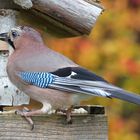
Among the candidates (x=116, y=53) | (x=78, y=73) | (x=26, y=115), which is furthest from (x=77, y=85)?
(x=116, y=53)

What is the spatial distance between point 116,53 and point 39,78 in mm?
2151

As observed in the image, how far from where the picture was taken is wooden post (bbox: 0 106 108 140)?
468cm

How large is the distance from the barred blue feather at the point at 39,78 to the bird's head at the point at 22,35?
0.25 meters

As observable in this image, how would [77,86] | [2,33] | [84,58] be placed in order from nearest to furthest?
1. [77,86]
2. [2,33]
3. [84,58]

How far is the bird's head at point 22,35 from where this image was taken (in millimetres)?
5004

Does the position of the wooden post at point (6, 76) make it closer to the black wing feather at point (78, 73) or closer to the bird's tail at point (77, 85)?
the bird's tail at point (77, 85)

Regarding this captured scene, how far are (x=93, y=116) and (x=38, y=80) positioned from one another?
32 centimetres

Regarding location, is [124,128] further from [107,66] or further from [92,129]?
[92,129]

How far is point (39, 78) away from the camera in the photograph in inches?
188

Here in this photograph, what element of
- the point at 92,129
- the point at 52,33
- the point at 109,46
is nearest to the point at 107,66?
the point at 109,46

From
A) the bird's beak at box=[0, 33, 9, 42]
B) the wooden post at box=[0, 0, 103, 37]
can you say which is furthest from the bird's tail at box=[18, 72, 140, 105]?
the wooden post at box=[0, 0, 103, 37]

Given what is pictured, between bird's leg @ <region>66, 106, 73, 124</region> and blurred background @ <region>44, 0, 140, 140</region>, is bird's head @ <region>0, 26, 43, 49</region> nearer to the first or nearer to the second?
bird's leg @ <region>66, 106, 73, 124</region>

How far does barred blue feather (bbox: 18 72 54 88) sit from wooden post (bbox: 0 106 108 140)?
15cm

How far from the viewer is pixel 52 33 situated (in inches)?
208
